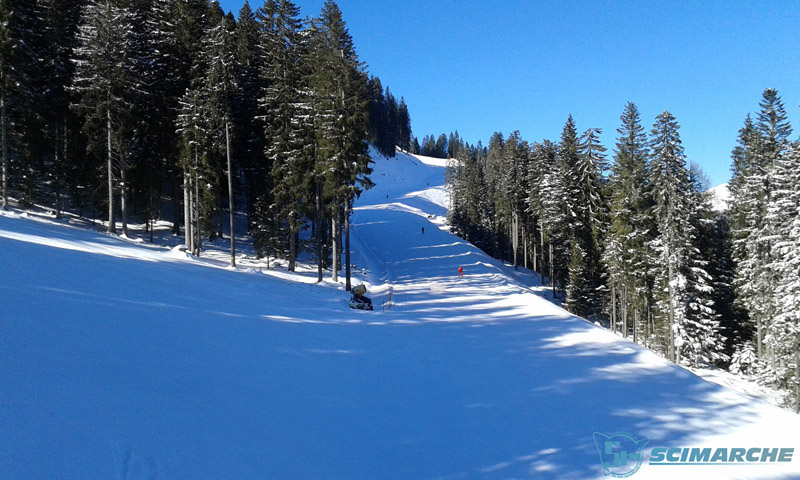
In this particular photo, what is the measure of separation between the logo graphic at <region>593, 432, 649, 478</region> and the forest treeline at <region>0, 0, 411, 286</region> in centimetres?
2027

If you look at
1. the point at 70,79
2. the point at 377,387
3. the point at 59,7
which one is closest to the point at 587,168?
the point at 377,387

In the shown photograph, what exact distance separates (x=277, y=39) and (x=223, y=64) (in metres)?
4.53

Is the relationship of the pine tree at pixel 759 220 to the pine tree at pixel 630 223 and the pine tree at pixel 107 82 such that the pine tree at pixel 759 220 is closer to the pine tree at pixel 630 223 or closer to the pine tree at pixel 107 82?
the pine tree at pixel 630 223

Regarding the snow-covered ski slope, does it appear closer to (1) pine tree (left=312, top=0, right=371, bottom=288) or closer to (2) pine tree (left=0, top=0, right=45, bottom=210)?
(1) pine tree (left=312, top=0, right=371, bottom=288)

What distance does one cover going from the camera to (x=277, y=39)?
2942 centimetres

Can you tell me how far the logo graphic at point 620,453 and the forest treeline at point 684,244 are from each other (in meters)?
21.7

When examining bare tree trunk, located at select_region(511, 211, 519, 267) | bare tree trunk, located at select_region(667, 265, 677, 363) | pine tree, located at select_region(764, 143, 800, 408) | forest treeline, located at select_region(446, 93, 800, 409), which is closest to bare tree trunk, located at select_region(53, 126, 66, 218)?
forest treeline, located at select_region(446, 93, 800, 409)

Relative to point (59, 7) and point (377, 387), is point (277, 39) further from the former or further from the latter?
point (377, 387)

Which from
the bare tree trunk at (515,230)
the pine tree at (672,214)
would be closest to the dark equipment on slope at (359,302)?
the pine tree at (672,214)

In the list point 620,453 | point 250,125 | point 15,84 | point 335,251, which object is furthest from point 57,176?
point 620,453

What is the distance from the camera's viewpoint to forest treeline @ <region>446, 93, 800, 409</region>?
24359 millimetres

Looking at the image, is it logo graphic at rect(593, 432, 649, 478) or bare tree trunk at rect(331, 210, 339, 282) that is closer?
logo graphic at rect(593, 432, 649, 478)

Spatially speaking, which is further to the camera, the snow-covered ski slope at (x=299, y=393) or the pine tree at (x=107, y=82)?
the pine tree at (x=107, y=82)

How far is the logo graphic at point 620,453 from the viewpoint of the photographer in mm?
6532
